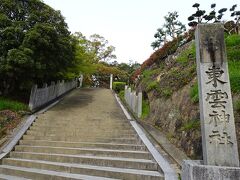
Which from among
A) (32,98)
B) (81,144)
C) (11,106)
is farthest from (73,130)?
(32,98)

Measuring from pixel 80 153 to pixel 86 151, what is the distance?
18 centimetres

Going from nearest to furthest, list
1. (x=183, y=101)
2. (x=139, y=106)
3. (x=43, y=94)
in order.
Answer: (x=183, y=101), (x=139, y=106), (x=43, y=94)

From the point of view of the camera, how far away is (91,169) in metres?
6.10

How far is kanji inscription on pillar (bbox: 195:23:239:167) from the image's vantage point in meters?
4.51

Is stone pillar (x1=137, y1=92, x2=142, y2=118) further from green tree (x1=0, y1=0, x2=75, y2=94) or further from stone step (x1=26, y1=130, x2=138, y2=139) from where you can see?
green tree (x1=0, y1=0, x2=75, y2=94)

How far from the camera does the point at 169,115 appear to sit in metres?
9.05

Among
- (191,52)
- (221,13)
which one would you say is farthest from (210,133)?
(221,13)

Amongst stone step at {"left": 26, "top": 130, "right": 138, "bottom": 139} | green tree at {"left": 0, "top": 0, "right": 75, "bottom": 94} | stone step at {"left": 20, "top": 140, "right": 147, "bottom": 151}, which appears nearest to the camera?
stone step at {"left": 20, "top": 140, "right": 147, "bottom": 151}

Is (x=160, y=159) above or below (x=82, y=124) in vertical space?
below

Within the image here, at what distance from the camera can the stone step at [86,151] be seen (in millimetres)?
6836

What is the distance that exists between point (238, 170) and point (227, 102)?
1214 millimetres

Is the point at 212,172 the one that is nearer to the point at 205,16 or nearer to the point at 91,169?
the point at 91,169

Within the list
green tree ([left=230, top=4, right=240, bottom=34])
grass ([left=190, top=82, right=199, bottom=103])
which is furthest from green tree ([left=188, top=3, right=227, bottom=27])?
grass ([left=190, top=82, right=199, bottom=103])

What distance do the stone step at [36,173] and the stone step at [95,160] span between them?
0.59 m
